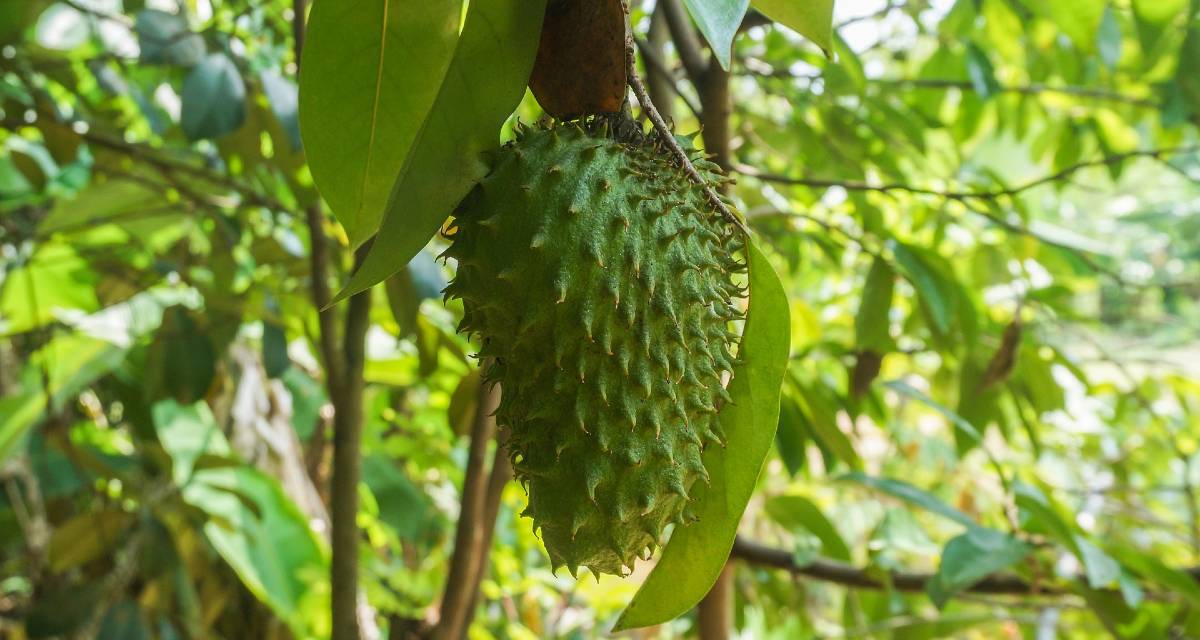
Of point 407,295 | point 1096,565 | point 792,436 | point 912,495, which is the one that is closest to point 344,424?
point 407,295

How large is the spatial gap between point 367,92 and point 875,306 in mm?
1011

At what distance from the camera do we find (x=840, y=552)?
5.57 ft

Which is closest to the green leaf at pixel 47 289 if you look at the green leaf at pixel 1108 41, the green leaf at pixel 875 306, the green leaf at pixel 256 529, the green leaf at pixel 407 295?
the green leaf at pixel 256 529

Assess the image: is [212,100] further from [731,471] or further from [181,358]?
[731,471]

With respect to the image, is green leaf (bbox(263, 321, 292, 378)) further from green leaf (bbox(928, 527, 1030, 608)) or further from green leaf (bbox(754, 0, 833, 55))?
green leaf (bbox(754, 0, 833, 55))

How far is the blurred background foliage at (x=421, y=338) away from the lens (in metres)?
1.47

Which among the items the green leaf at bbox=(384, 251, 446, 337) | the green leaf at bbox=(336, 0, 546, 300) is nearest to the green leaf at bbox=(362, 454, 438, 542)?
the green leaf at bbox=(384, 251, 446, 337)

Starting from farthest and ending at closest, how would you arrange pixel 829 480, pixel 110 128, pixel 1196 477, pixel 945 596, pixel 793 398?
pixel 1196 477 → pixel 110 128 → pixel 829 480 → pixel 793 398 → pixel 945 596

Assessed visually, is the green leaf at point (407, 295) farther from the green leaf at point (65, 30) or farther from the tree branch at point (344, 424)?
the green leaf at point (65, 30)

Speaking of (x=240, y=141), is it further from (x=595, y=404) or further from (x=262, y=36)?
(x=595, y=404)

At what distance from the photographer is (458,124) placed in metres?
0.63

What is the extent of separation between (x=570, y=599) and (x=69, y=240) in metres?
1.70

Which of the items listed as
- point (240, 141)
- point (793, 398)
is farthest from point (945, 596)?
point (240, 141)

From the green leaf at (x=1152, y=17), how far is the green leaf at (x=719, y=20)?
1456 mm
